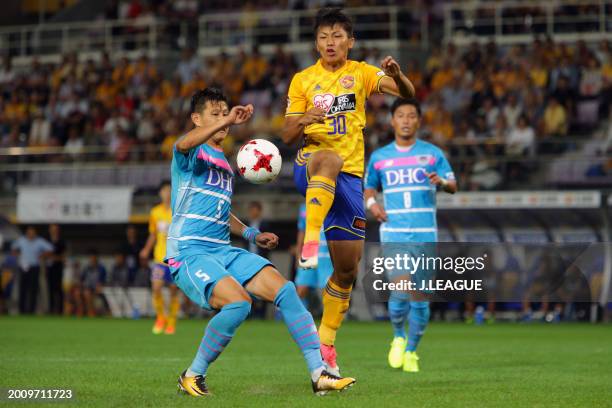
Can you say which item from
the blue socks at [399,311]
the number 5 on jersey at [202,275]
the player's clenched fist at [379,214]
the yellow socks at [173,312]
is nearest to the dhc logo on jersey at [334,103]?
the number 5 on jersey at [202,275]

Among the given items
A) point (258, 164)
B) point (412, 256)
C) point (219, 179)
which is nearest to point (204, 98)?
point (219, 179)

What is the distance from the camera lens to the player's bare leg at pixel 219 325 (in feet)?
25.5

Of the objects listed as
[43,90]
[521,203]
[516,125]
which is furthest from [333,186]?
[43,90]

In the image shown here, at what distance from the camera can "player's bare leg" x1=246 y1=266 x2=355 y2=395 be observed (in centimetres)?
775

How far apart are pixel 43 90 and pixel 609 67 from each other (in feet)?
49.9

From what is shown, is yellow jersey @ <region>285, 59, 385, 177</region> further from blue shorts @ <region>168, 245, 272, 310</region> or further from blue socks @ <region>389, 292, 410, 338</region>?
blue socks @ <region>389, 292, 410, 338</region>

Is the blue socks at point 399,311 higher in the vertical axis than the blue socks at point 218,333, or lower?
lower

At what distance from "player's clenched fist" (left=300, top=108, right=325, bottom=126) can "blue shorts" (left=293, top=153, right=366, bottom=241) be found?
579mm

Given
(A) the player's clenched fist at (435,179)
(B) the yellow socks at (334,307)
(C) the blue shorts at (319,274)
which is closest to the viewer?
(B) the yellow socks at (334,307)

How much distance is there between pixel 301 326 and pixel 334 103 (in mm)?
1941

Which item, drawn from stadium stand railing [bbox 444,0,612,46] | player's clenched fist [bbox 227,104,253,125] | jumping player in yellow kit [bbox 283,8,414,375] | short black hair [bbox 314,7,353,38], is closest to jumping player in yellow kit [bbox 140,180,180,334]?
jumping player in yellow kit [bbox 283,8,414,375]

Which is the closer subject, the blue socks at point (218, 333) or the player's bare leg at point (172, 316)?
the blue socks at point (218, 333)

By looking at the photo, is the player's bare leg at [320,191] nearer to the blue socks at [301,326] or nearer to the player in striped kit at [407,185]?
the blue socks at [301,326]

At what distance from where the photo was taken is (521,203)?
21.8m
